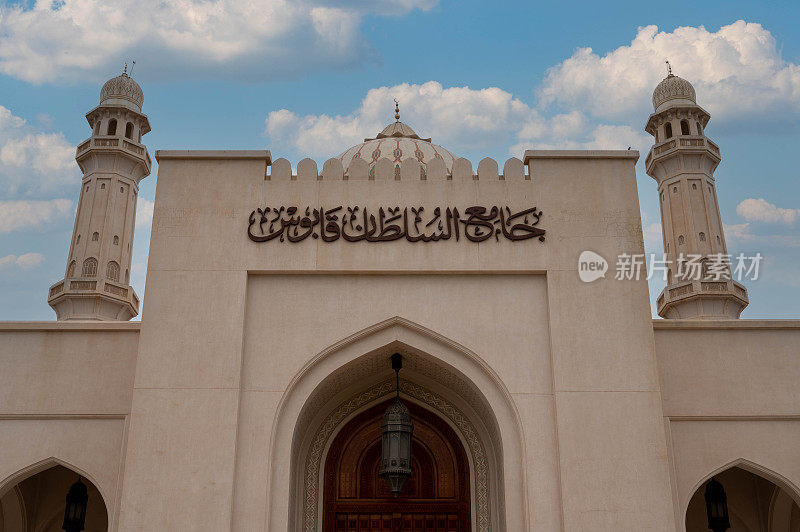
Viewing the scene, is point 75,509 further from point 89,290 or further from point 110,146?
point 110,146

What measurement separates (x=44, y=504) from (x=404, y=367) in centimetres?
462

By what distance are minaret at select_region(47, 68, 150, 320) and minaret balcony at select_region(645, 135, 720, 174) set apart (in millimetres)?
13819

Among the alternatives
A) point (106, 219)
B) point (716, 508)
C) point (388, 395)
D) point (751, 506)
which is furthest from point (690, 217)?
point (106, 219)

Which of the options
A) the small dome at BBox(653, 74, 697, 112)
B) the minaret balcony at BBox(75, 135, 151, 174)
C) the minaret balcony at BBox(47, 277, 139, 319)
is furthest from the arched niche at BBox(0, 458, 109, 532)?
the small dome at BBox(653, 74, 697, 112)

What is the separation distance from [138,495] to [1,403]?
221 cm

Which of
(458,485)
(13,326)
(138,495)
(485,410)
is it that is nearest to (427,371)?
(485,410)

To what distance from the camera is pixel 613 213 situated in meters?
8.05

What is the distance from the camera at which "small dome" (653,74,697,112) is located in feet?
68.3

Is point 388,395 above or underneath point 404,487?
above

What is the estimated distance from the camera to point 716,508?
8.07 metres

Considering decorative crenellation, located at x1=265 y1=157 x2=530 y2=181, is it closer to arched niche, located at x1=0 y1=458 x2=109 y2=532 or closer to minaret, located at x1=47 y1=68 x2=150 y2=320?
arched niche, located at x1=0 y1=458 x2=109 y2=532

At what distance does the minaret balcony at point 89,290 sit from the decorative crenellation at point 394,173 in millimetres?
12166

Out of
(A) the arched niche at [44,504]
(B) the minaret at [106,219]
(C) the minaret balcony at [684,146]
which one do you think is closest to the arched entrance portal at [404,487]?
(A) the arched niche at [44,504]

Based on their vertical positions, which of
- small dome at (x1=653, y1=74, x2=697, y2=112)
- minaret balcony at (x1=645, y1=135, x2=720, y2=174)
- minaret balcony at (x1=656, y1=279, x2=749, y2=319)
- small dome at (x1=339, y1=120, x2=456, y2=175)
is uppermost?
small dome at (x1=653, y1=74, x2=697, y2=112)
